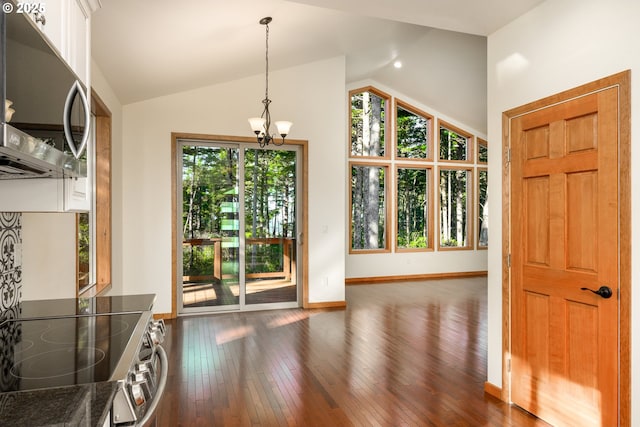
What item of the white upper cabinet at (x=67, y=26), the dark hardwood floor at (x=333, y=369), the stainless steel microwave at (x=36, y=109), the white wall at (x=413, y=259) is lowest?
the dark hardwood floor at (x=333, y=369)

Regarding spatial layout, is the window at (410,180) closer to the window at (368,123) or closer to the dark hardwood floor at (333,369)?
the window at (368,123)

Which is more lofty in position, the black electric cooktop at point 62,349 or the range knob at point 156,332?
the black electric cooktop at point 62,349

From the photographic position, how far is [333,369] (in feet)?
11.8

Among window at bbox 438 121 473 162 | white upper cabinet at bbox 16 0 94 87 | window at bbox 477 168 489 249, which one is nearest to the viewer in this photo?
white upper cabinet at bbox 16 0 94 87

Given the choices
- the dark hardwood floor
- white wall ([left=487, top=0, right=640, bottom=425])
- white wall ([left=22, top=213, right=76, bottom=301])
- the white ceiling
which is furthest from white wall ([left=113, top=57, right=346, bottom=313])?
white wall ([left=487, top=0, right=640, bottom=425])

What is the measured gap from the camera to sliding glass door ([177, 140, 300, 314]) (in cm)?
558

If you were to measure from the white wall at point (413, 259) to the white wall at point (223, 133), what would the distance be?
2.04 meters

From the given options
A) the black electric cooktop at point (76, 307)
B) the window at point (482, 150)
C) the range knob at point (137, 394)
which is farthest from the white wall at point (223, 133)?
the window at point (482, 150)

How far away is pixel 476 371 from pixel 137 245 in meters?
4.15

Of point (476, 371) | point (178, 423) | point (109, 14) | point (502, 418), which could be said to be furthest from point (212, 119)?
point (502, 418)

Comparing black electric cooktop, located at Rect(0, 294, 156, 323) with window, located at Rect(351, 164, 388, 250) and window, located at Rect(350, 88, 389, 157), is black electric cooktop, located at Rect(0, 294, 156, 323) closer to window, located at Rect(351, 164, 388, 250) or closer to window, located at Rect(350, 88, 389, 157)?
window, located at Rect(351, 164, 388, 250)

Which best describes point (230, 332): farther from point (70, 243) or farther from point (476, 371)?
point (476, 371)

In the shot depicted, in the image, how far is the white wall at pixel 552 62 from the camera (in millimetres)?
2158

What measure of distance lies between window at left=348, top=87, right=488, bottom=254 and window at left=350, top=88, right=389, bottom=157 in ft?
0.07
